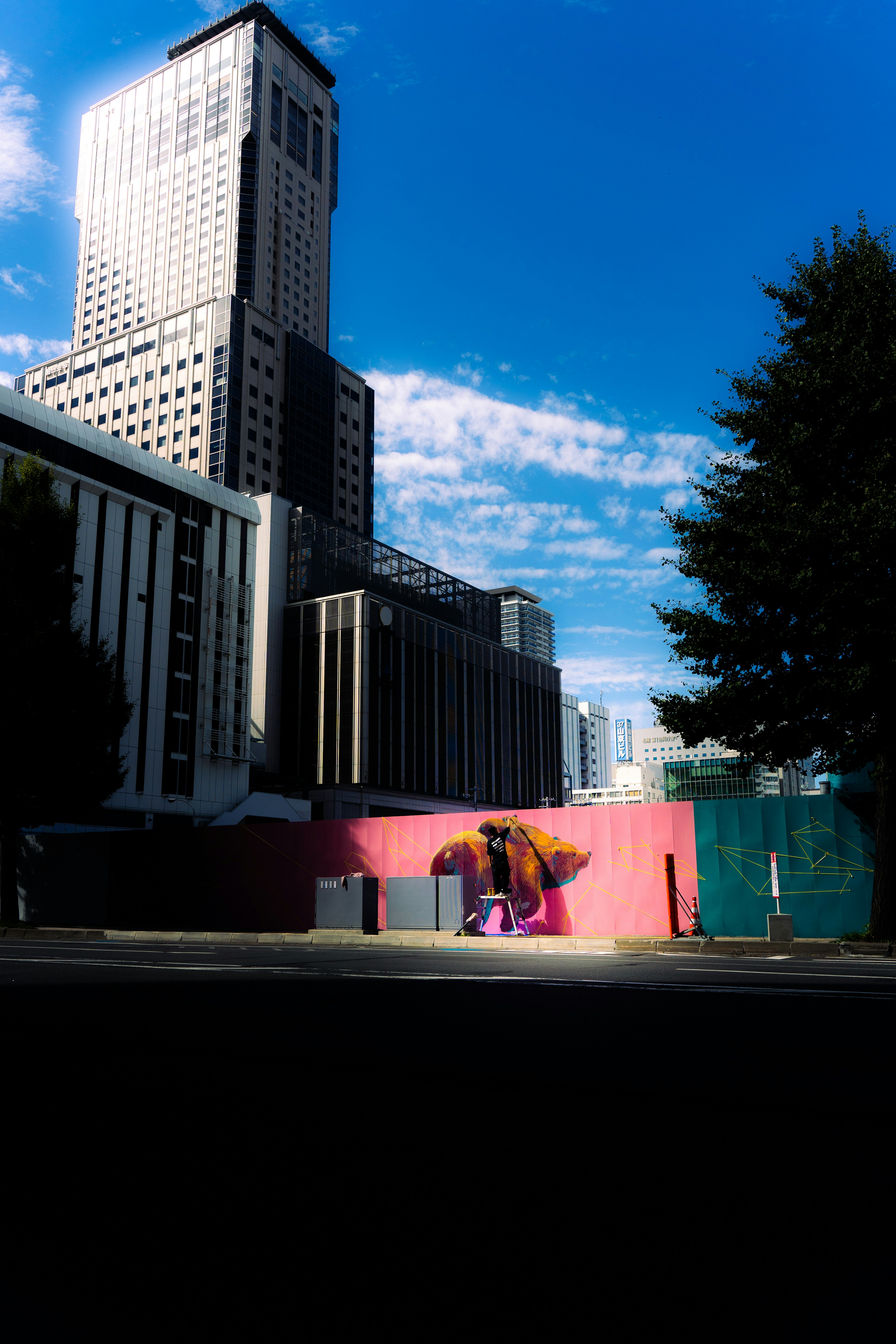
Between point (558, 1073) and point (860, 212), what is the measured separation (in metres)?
17.4

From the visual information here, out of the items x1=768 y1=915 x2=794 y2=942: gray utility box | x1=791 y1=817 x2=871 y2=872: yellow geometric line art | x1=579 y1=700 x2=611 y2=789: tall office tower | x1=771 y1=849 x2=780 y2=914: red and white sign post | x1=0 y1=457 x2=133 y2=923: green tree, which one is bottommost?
x1=768 y1=915 x2=794 y2=942: gray utility box

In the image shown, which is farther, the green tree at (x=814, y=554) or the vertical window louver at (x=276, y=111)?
the vertical window louver at (x=276, y=111)

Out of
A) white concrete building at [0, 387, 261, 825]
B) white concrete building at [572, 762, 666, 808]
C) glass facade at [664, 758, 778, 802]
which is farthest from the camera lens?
white concrete building at [572, 762, 666, 808]

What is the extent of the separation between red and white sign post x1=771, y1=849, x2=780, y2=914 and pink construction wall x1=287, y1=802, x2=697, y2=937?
1617mm

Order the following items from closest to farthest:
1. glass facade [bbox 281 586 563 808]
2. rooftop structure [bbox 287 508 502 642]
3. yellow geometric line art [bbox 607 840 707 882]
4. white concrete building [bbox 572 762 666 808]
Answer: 1. yellow geometric line art [bbox 607 840 707 882]
2. glass facade [bbox 281 586 563 808]
3. rooftop structure [bbox 287 508 502 642]
4. white concrete building [bbox 572 762 666 808]

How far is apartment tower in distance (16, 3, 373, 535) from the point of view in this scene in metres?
92.4

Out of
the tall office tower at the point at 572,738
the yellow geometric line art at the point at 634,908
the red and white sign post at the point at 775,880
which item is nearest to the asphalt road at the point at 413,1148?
the red and white sign post at the point at 775,880

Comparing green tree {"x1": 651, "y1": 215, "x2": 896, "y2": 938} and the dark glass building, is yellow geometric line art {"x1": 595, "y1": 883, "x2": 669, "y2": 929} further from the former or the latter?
the dark glass building

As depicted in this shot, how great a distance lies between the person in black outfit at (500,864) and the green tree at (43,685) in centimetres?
1296

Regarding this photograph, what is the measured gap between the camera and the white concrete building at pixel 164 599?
46469 millimetres

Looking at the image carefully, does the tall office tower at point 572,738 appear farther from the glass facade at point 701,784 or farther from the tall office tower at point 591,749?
the glass facade at point 701,784

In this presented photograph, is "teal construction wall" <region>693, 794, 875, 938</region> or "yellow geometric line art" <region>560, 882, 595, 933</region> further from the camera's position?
"yellow geometric line art" <region>560, 882, 595, 933</region>

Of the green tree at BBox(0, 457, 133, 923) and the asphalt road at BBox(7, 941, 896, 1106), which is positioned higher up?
the green tree at BBox(0, 457, 133, 923)

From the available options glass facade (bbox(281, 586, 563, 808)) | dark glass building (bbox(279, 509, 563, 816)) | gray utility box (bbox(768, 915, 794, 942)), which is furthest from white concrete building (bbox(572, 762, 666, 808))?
gray utility box (bbox(768, 915, 794, 942))
